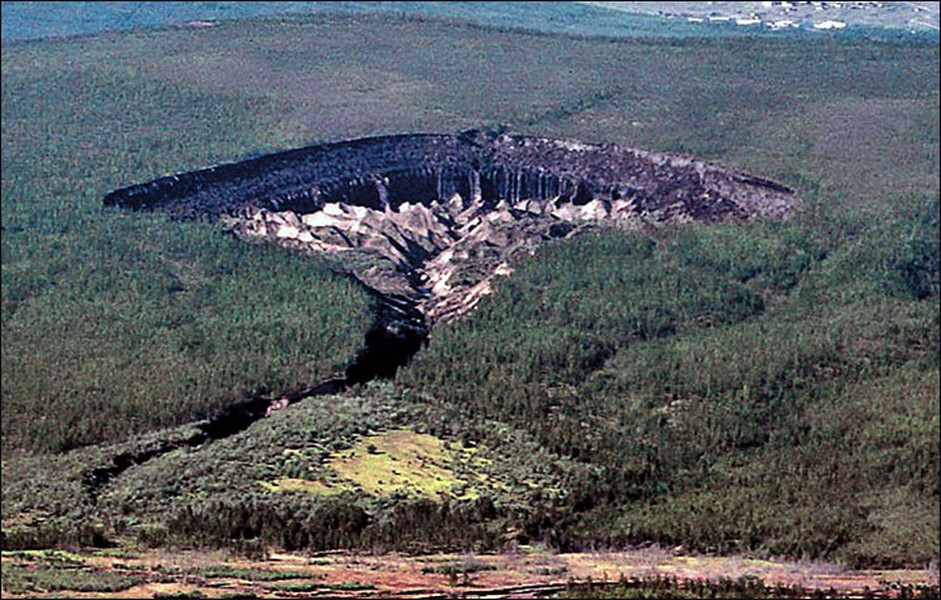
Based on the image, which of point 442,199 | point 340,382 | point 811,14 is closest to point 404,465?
point 340,382

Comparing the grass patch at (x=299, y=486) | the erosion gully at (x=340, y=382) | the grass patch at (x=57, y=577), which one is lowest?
the erosion gully at (x=340, y=382)

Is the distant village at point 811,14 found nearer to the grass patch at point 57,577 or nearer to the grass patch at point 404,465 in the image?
the grass patch at point 404,465

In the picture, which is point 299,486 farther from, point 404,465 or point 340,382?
point 340,382

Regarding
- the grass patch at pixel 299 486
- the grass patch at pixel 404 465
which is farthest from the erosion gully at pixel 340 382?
the grass patch at pixel 404 465

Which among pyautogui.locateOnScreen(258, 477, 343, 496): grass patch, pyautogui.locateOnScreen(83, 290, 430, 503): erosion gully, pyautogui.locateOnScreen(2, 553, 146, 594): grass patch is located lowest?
pyautogui.locateOnScreen(83, 290, 430, 503): erosion gully

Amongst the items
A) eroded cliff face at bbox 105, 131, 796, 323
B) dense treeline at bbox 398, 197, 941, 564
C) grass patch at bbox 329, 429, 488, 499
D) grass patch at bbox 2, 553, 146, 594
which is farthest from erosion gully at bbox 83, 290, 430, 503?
grass patch at bbox 2, 553, 146, 594

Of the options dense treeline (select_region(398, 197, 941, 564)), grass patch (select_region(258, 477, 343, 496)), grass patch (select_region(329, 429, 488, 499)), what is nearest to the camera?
dense treeline (select_region(398, 197, 941, 564))

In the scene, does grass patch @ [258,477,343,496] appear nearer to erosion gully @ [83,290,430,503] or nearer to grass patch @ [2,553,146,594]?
erosion gully @ [83,290,430,503]
